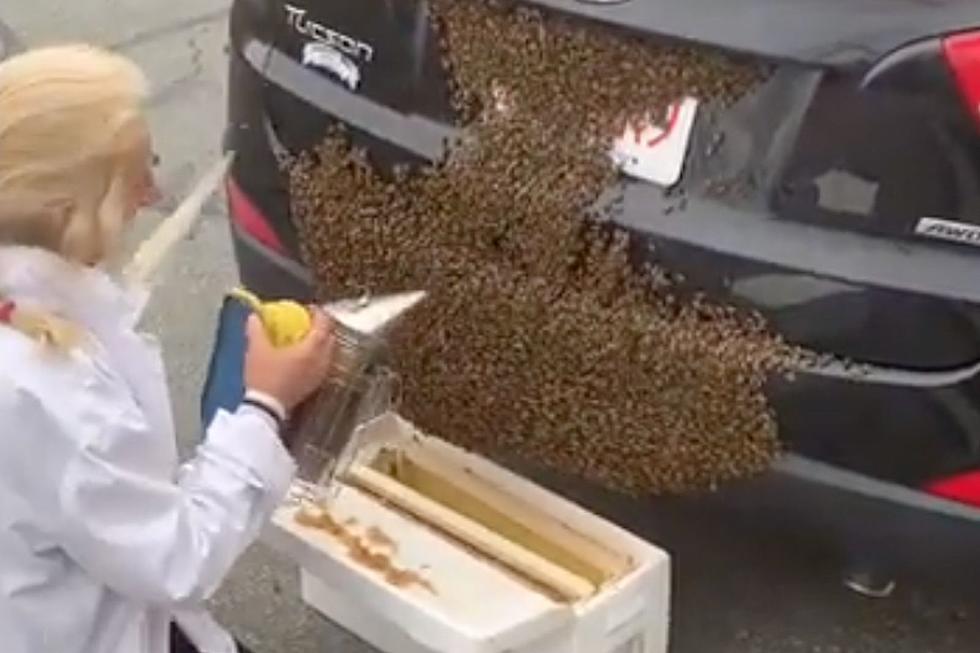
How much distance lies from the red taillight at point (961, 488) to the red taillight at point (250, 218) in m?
1.19

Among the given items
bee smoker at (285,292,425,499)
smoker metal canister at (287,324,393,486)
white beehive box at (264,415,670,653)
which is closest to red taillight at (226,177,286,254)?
white beehive box at (264,415,670,653)

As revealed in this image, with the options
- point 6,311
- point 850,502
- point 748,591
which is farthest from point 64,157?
point 748,591

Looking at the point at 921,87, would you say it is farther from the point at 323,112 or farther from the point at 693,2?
the point at 323,112

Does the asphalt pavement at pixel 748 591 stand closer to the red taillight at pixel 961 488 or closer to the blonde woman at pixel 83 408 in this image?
the red taillight at pixel 961 488

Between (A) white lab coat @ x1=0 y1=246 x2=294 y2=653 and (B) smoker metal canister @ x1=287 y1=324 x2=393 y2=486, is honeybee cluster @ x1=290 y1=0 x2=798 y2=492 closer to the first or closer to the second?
(B) smoker metal canister @ x1=287 y1=324 x2=393 y2=486

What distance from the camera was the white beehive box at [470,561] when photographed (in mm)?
3016

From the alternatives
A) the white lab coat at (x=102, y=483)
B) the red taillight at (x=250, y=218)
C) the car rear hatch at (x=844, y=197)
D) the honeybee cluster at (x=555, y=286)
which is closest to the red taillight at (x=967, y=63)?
the car rear hatch at (x=844, y=197)

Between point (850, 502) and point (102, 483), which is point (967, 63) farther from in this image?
point (102, 483)

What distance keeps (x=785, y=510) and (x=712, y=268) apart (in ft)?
1.28

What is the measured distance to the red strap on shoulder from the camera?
7.62ft

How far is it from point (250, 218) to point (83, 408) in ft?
4.63

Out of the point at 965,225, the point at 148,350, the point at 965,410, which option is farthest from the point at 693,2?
the point at 148,350

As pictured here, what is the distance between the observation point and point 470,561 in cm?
314

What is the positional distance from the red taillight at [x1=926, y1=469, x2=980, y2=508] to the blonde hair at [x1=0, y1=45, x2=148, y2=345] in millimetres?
1252
